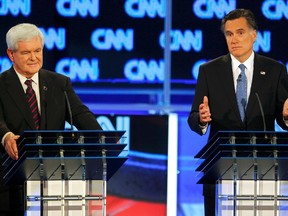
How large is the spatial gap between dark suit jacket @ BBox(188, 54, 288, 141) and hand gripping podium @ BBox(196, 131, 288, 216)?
0.60 m

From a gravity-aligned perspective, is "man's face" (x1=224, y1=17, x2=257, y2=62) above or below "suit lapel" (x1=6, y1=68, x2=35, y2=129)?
above

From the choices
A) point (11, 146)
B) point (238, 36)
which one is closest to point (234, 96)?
point (238, 36)

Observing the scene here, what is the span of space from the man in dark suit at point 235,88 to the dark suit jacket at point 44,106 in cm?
59

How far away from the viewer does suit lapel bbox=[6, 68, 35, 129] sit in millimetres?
4543

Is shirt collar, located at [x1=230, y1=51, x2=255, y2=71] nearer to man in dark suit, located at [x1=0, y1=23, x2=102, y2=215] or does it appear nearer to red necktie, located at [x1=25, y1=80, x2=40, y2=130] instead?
man in dark suit, located at [x1=0, y1=23, x2=102, y2=215]

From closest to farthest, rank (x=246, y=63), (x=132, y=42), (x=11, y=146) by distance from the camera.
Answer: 1. (x=11, y=146)
2. (x=246, y=63)
3. (x=132, y=42)

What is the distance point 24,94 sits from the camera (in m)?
4.60

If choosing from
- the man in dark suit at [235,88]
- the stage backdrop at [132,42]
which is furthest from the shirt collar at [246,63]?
the stage backdrop at [132,42]

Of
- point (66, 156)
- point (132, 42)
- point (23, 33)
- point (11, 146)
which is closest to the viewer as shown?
point (66, 156)

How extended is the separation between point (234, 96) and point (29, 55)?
3.59 feet

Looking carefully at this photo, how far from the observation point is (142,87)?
7074 mm

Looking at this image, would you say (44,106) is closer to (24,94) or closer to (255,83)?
(24,94)

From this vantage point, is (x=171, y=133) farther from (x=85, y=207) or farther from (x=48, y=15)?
(x=85, y=207)

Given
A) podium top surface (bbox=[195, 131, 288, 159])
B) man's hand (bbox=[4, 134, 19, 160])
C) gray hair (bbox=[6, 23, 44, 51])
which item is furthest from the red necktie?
podium top surface (bbox=[195, 131, 288, 159])
